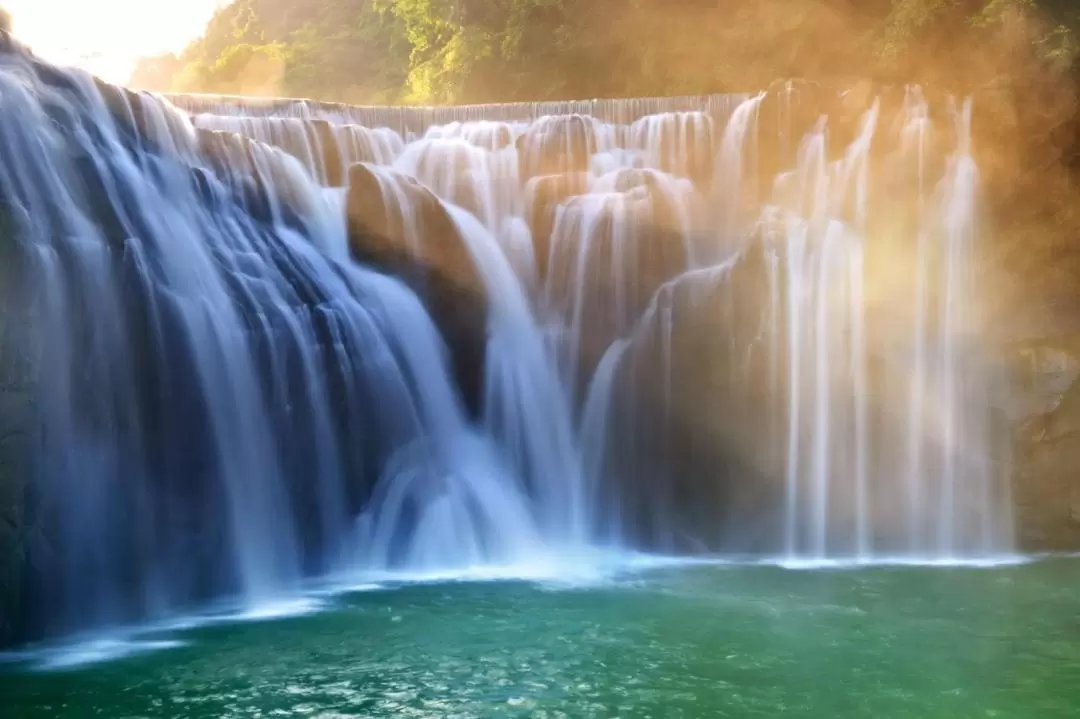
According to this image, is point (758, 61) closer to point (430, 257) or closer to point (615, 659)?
point (430, 257)

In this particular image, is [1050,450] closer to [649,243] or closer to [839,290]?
[839,290]

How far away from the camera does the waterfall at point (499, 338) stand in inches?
434

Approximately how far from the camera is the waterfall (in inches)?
434

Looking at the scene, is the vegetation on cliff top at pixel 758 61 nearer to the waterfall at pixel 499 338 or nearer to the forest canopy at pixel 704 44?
the forest canopy at pixel 704 44

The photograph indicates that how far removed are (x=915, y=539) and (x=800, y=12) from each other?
12900 mm

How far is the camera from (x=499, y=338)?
15.4 meters

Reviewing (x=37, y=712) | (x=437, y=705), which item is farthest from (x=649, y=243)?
(x=37, y=712)

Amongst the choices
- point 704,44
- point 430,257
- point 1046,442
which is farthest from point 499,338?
point 704,44

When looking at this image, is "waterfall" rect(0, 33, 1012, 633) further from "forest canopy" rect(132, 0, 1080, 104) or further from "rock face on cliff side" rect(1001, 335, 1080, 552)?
"forest canopy" rect(132, 0, 1080, 104)

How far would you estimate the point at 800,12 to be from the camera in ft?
74.4

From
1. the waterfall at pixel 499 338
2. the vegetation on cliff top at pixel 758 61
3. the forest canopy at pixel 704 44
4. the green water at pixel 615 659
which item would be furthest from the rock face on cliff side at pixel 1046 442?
the forest canopy at pixel 704 44

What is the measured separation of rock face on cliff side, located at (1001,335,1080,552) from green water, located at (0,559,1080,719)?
2.92 metres

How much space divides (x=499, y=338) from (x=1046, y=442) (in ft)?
25.2

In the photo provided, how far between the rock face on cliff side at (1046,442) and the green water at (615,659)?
2922 millimetres
